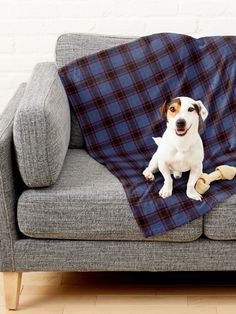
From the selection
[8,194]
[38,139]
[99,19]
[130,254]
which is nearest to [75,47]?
[99,19]

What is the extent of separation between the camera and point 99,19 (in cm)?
305

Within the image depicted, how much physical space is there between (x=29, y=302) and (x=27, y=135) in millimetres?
608

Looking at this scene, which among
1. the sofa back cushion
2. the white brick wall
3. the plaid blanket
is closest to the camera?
the plaid blanket

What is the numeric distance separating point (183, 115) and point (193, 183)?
24cm

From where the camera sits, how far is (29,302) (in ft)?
7.98

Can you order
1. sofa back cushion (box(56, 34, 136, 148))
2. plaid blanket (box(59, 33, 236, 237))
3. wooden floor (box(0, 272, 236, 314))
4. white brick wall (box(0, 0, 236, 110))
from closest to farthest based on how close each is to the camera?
wooden floor (box(0, 272, 236, 314))
plaid blanket (box(59, 33, 236, 237))
sofa back cushion (box(56, 34, 136, 148))
white brick wall (box(0, 0, 236, 110))

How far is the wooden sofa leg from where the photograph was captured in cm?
238

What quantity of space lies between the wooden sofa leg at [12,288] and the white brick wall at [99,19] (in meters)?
1.12

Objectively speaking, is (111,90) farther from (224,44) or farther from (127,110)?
(224,44)

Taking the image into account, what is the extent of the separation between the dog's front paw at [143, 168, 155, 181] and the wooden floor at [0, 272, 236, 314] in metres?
0.42

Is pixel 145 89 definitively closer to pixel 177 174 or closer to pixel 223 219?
pixel 177 174

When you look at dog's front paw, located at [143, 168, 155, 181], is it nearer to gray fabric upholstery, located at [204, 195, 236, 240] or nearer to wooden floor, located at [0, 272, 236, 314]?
gray fabric upholstery, located at [204, 195, 236, 240]

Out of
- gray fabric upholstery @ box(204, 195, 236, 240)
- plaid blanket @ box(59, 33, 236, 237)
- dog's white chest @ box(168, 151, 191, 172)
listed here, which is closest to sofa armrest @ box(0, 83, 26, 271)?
plaid blanket @ box(59, 33, 236, 237)

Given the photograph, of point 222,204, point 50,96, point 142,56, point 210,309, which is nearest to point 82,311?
point 210,309
